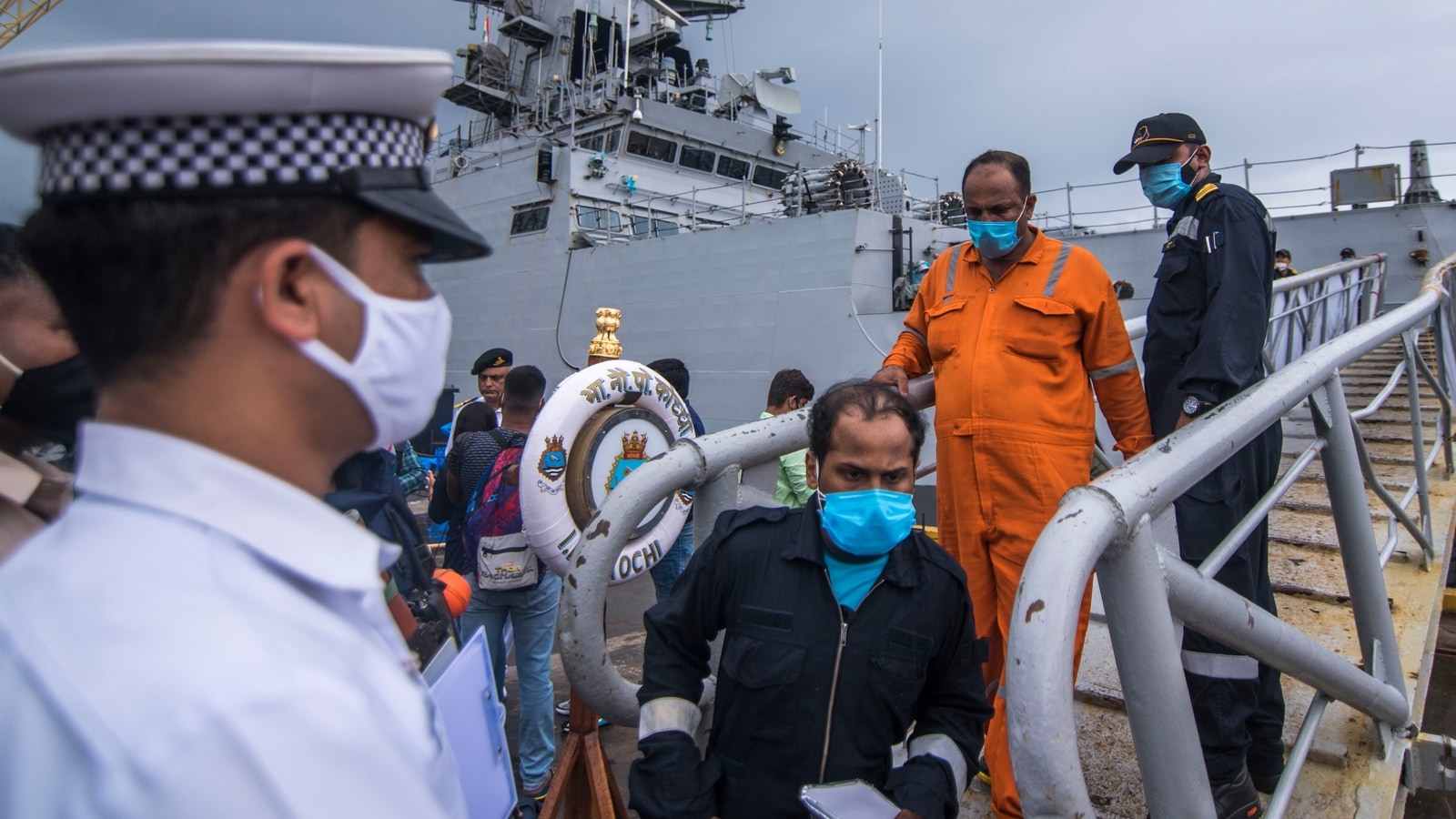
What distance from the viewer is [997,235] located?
2.42 m

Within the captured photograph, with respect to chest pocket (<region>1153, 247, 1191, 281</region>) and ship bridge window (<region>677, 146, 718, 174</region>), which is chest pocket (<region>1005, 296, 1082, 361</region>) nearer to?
chest pocket (<region>1153, 247, 1191, 281</region>)

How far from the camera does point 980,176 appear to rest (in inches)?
95.4

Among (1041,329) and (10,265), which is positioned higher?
(10,265)

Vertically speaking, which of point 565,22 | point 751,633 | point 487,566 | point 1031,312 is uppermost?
point 565,22

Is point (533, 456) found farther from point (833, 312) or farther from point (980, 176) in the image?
point (833, 312)

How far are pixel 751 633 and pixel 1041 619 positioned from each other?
674 mm

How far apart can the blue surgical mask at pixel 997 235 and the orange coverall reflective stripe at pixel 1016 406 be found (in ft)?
0.22

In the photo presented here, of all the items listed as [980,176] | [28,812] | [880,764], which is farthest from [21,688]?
[980,176]

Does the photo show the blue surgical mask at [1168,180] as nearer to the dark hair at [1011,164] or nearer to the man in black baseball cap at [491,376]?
the dark hair at [1011,164]

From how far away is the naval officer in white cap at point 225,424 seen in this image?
55cm

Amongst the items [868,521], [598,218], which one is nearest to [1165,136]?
[868,521]

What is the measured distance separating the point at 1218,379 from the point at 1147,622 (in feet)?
4.23

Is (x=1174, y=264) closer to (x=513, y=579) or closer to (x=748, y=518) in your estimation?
(x=748, y=518)

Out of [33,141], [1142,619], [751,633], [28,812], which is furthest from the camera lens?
[751,633]
